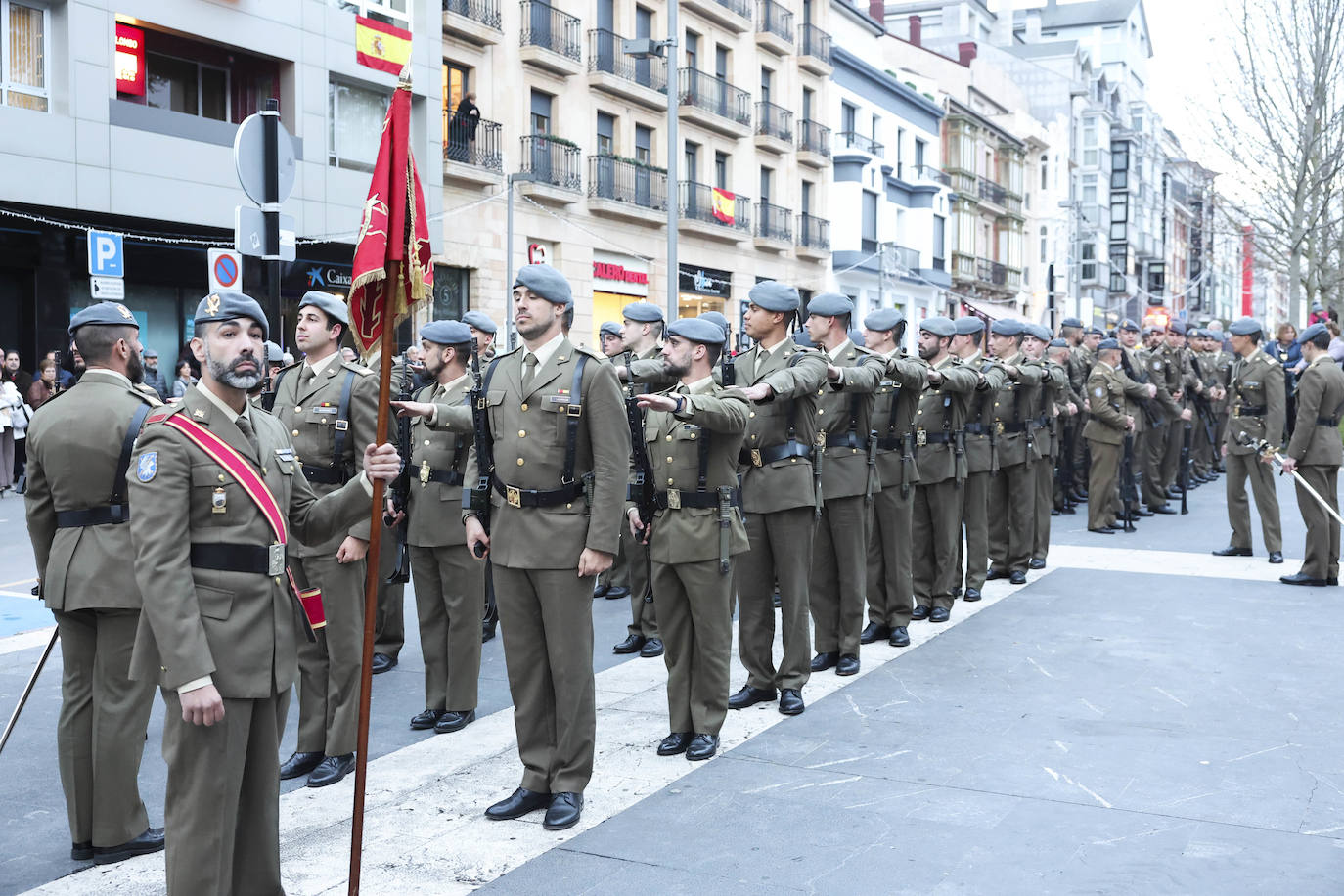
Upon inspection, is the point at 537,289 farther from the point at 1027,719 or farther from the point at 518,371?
the point at 1027,719

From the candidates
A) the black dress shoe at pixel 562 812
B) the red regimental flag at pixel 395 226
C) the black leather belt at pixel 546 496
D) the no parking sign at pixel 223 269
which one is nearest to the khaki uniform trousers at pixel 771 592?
the black leather belt at pixel 546 496

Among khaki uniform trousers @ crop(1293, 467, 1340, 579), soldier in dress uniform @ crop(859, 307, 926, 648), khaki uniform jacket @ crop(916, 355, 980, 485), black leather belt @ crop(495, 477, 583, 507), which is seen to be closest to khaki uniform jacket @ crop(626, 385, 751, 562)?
black leather belt @ crop(495, 477, 583, 507)

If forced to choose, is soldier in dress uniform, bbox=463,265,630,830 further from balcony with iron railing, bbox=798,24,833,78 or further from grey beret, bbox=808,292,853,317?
balcony with iron railing, bbox=798,24,833,78

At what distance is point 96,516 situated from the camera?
16.2ft

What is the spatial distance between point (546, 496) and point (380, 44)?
67.0 ft

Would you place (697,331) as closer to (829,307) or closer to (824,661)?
(829,307)

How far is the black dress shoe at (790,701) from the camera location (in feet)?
22.1

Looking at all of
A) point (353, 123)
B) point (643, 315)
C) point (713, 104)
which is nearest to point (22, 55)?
point (353, 123)

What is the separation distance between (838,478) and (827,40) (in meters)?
35.9

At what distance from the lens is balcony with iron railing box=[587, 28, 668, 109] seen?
29.7m

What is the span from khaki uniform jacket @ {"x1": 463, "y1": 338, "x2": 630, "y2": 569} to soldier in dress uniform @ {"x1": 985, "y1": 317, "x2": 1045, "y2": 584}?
6.45 m

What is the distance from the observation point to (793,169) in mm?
40000

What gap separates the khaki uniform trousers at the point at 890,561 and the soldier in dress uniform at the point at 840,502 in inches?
36.6

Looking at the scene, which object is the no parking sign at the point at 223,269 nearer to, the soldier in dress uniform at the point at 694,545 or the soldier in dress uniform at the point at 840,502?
the soldier in dress uniform at the point at 840,502
